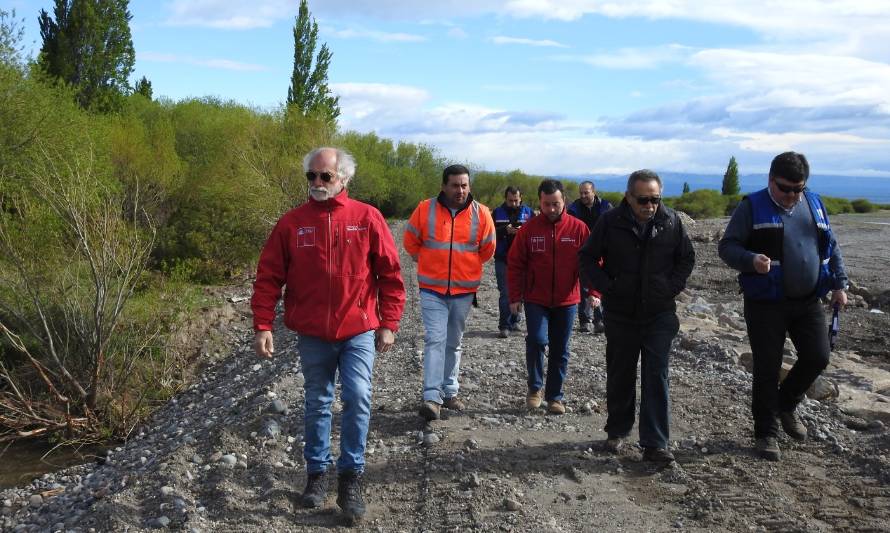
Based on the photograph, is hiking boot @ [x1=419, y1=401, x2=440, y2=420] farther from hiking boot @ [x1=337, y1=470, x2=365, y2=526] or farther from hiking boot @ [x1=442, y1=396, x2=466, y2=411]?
hiking boot @ [x1=337, y1=470, x2=365, y2=526]

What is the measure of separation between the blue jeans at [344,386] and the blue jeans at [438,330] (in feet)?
5.81

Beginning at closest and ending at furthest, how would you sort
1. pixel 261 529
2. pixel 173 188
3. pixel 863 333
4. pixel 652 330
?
pixel 261 529 < pixel 652 330 < pixel 863 333 < pixel 173 188

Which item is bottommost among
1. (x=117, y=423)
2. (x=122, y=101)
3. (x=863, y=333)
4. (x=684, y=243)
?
(x=117, y=423)

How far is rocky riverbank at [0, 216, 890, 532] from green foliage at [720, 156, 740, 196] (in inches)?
3482

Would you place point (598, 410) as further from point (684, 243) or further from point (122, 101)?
point (122, 101)

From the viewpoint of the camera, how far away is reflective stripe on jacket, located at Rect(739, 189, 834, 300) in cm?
596

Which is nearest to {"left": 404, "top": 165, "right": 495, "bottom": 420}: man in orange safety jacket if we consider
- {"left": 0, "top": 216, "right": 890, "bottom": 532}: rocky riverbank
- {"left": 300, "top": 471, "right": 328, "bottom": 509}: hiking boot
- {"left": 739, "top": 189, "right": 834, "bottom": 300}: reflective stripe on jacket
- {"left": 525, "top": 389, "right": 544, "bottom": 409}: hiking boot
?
{"left": 0, "top": 216, "right": 890, "bottom": 532}: rocky riverbank

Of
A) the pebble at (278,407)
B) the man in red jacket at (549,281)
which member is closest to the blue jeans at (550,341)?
the man in red jacket at (549,281)

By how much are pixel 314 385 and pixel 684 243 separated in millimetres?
2883

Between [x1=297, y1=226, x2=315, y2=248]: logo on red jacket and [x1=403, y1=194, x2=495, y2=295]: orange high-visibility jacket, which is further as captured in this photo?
[x1=403, y1=194, x2=495, y2=295]: orange high-visibility jacket

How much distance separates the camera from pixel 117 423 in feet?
41.4

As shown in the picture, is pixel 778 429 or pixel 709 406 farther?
pixel 709 406

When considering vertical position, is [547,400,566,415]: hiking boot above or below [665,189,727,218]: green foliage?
below

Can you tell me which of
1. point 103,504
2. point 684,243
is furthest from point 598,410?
point 103,504
